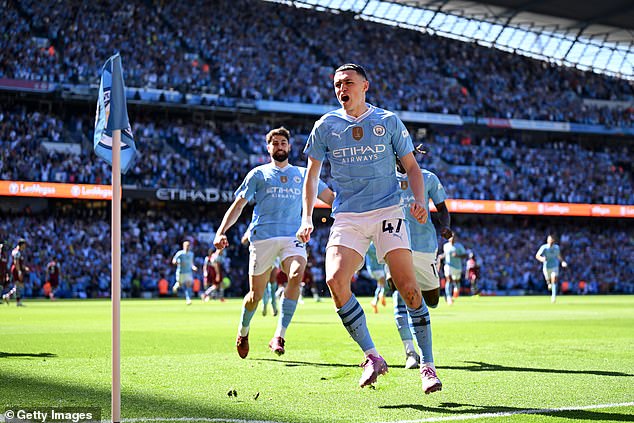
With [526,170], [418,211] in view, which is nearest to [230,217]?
[418,211]

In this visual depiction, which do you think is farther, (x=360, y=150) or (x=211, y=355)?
(x=211, y=355)

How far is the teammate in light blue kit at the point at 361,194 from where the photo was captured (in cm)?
709

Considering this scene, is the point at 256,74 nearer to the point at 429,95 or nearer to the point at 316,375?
the point at 429,95

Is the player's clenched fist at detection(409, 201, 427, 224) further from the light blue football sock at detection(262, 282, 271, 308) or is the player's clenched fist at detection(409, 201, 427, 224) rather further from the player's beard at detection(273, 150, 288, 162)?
the light blue football sock at detection(262, 282, 271, 308)

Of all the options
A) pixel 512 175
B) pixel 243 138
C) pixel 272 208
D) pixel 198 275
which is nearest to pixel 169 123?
pixel 243 138

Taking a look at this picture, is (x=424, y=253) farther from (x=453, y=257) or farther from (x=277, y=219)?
(x=453, y=257)

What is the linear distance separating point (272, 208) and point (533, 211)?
42162 mm

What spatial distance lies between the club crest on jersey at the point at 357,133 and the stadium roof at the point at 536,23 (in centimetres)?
4825

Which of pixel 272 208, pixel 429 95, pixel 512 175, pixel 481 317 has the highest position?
pixel 429 95

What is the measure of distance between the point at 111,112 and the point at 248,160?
4122 cm

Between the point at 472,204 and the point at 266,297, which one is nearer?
the point at 266,297

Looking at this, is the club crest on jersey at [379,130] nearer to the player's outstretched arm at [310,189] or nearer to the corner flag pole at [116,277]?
the player's outstretched arm at [310,189]

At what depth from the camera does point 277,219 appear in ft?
35.2

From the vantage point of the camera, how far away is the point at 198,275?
148 ft
